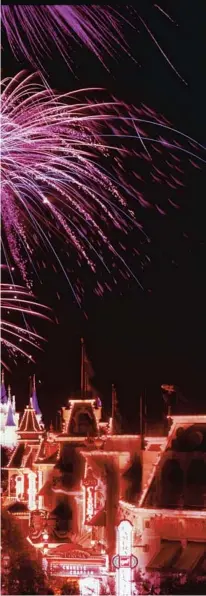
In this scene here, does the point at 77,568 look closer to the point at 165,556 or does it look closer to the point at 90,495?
the point at 90,495

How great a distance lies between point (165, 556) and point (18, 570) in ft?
7.81

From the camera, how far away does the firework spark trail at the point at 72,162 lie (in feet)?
44.7

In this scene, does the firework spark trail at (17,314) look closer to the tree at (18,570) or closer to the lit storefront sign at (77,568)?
A: the tree at (18,570)

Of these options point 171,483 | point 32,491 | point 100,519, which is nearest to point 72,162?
point 171,483

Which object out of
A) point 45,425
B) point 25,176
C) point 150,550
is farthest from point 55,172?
point 45,425

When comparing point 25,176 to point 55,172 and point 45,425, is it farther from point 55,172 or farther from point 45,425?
point 45,425

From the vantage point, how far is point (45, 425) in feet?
104

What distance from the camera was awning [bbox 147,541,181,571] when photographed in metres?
15.0

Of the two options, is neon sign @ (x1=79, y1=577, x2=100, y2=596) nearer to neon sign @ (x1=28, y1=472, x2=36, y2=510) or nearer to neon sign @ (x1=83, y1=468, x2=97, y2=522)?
neon sign @ (x1=83, y1=468, x2=97, y2=522)

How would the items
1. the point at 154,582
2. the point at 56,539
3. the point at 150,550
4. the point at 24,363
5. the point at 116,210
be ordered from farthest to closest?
the point at 24,363
the point at 56,539
the point at 116,210
the point at 150,550
the point at 154,582

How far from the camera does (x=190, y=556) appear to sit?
583 inches

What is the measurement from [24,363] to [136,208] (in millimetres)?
8793

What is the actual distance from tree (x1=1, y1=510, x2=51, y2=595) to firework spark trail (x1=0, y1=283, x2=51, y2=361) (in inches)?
134

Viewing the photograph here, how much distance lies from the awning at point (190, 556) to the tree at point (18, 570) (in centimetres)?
208
